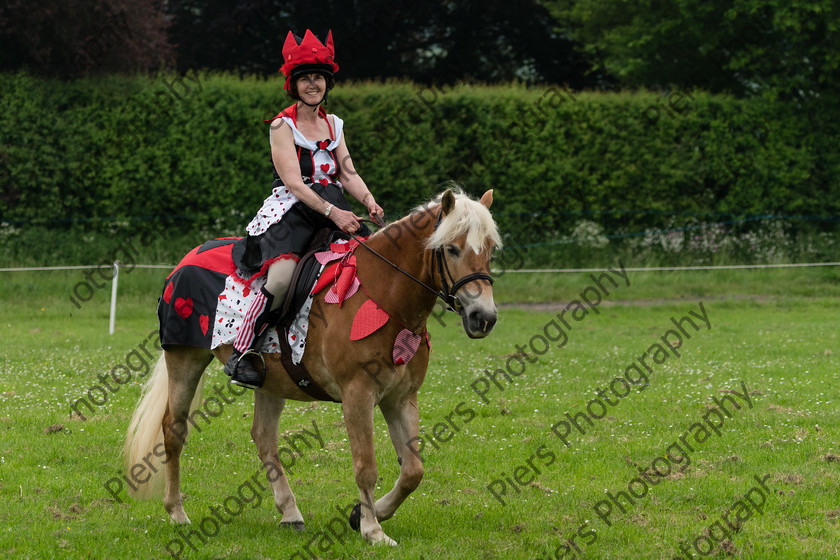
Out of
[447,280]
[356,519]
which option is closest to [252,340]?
[356,519]

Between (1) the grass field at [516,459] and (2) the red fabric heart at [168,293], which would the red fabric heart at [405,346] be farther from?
(2) the red fabric heart at [168,293]

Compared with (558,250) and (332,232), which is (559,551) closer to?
(332,232)

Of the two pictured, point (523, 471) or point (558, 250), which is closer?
point (523, 471)

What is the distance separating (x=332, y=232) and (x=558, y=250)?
1412 centimetres

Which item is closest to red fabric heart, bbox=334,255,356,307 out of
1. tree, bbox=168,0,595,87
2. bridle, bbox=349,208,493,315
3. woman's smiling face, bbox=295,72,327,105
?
bridle, bbox=349,208,493,315

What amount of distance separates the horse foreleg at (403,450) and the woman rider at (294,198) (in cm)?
93

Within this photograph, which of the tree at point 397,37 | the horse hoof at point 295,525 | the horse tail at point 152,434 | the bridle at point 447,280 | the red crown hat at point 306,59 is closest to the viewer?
the bridle at point 447,280

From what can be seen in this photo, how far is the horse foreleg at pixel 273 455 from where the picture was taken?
6137 millimetres

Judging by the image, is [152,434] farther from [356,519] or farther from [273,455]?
[356,519]

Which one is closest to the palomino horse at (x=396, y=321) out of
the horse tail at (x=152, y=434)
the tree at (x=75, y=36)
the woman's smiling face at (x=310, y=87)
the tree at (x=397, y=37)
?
the woman's smiling face at (x=310, y=87)

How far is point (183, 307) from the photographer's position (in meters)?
6.34

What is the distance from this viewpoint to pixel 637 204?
20203 mm

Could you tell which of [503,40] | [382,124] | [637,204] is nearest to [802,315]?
[637,204]

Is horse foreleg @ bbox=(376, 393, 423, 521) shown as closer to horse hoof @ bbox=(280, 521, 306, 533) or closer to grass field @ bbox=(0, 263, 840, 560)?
grass field @ bbox=(0, 263, 840, 560)
